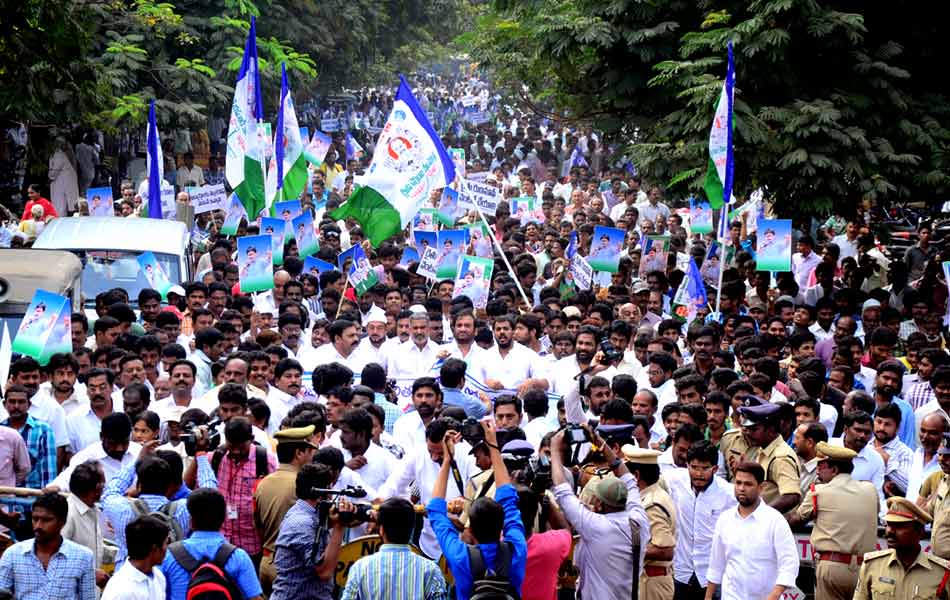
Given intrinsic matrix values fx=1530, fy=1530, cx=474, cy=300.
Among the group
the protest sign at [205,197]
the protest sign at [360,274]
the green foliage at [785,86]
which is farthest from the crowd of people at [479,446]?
the protest sign at [205,197]

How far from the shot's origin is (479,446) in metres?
8.16

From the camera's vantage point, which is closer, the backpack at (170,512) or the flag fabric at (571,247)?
the backpack at (170,512)

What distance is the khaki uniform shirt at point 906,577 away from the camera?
8.08m

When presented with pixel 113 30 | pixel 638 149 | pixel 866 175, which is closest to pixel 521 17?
pixel 638 149

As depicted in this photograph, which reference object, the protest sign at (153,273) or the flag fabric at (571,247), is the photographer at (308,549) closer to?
the protest sign at (153,273)

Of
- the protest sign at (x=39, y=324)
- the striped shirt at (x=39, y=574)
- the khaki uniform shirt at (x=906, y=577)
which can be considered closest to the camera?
the striped shirt at (x=39, y=574)

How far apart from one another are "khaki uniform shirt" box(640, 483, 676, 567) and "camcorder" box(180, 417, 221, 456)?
2.52 m

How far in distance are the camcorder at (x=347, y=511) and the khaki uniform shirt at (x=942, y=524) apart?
3.45m

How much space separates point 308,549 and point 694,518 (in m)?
2.78

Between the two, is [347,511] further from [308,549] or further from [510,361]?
[510,361]

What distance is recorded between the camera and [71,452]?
1065 centimetres

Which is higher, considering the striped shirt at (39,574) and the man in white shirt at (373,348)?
the man in white shirt at (373,348)

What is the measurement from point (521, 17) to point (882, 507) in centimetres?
1158

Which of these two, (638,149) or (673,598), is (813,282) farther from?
(673,598)
